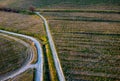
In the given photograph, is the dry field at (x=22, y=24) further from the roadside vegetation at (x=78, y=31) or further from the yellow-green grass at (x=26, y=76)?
the yellow-green grass at (x=26, y=76)

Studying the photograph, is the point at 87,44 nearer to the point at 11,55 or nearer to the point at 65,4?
the point at 11,55

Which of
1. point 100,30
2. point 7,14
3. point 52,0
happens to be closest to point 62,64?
point 100,30

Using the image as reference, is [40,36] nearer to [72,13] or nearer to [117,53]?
[117,53]

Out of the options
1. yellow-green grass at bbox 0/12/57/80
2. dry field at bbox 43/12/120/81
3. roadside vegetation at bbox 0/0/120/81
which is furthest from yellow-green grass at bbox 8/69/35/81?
yellow-green grass at bbox 0/12/57/80

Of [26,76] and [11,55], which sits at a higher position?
[11,55]

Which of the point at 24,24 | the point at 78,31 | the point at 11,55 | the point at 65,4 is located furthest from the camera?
the point at 65,4

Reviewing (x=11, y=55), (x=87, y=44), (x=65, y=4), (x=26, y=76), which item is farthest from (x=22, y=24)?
(x=26, y=76)

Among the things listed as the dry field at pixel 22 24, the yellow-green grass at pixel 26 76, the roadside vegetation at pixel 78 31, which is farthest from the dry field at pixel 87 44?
the yellow-green grass at pixel 26 76
